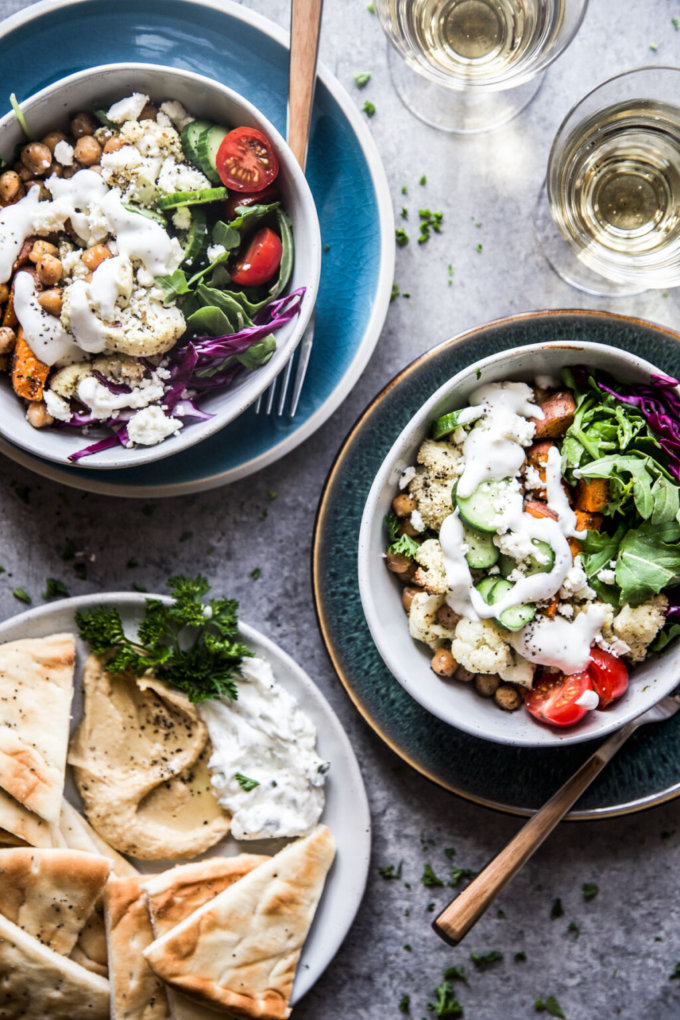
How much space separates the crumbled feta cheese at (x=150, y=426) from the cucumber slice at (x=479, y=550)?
31.2 inches

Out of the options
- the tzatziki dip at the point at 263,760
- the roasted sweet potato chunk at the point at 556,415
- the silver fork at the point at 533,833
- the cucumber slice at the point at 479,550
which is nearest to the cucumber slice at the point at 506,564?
the cucumber slice at the point at 479,550

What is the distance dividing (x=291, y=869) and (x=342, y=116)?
2.08m

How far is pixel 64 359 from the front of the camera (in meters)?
1.95

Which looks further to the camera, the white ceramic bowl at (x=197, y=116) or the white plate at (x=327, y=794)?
the white plate at (x=327, y=794)

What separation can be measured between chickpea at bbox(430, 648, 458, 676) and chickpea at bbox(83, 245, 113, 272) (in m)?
1.32

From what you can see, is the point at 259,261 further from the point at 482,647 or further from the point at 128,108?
the point at 482,647

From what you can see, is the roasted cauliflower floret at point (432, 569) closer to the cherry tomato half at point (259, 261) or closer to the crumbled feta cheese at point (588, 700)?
the crumbled feta cheese at point (588, 700)

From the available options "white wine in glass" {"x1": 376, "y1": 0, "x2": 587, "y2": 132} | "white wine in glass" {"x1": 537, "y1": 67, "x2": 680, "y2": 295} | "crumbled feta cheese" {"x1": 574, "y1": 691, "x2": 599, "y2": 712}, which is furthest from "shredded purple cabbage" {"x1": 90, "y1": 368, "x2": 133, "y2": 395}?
"crumbled feta cheese" {"x1": 574, "y1": 691, "x2": 599, "y2": 712}

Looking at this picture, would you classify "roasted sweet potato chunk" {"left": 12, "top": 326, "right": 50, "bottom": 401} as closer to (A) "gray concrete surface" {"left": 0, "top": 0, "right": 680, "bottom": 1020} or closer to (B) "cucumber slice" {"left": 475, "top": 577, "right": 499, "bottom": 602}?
(A) "gray concrete surface" {"left": 0, "top": 0, "right": 680, "bottom": 1020}

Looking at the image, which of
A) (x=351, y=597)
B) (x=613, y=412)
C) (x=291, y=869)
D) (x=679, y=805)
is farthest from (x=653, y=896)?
(x=613, y=412)

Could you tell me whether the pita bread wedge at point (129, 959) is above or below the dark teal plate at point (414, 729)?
below

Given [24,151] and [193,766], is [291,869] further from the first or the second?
[24,151]

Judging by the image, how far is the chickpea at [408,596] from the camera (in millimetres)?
1997

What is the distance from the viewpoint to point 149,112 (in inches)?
76.3
